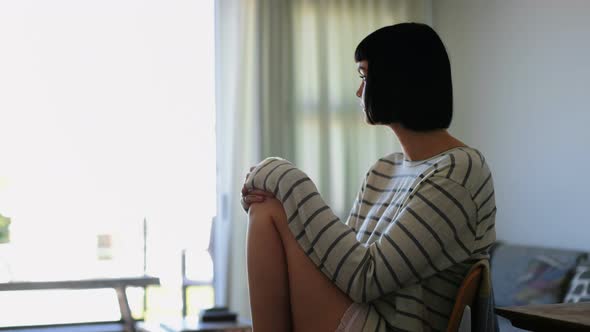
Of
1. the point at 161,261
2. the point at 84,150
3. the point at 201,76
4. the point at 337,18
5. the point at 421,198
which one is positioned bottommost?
the point at 161,261

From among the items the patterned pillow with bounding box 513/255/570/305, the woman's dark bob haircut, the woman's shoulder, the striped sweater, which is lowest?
the patterned pillow with bounding box 513/255/570/305

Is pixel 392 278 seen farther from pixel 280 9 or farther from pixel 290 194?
pixel 280 9

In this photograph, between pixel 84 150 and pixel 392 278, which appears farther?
pixel 84 150

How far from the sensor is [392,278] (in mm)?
1430

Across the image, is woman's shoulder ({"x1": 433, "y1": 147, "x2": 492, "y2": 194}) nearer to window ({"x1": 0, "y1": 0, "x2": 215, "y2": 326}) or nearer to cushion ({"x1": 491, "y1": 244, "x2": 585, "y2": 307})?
cushion ({"x1": 491, "y1": 244, "x2": 585, "y2": 307})

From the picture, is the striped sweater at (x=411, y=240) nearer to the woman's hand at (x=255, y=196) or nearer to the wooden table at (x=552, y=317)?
the woman's hand at (x=255, y=196)

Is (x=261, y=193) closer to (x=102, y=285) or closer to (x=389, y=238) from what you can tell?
(x=389, y=238)

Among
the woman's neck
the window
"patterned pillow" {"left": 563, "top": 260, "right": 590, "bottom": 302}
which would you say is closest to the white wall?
"patterned pillow" {"left": 563, "top": 260, "right": 590, "bottom": 302}

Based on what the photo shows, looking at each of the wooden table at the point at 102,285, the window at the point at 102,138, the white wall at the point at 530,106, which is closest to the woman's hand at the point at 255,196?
the wooden table at the point at 102,285

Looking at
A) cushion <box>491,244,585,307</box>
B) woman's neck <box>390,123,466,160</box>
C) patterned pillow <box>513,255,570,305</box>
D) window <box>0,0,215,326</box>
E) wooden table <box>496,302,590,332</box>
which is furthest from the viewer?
window <box>0,0,215,326</box>

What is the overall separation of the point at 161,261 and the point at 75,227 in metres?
0.61

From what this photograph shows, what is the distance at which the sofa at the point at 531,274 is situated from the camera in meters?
3.24

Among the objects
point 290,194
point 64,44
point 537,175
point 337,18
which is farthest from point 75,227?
point 290,194

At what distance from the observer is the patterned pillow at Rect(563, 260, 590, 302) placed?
2999 millimetres
